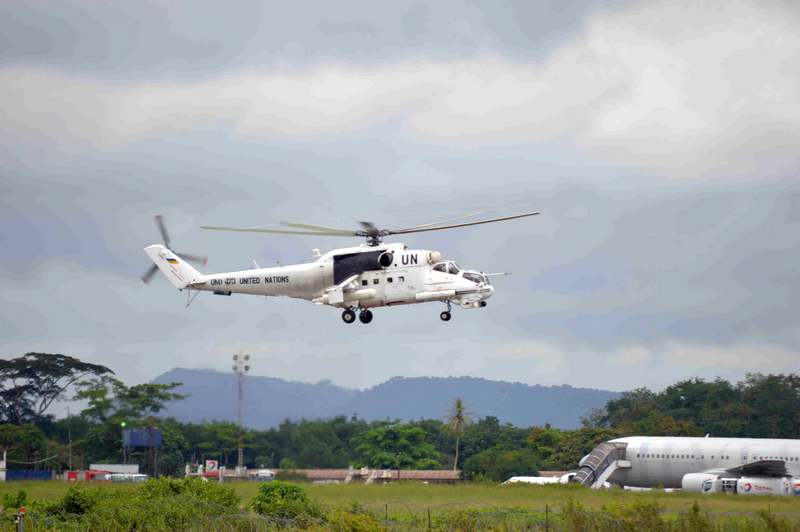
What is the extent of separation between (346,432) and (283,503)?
63.3m

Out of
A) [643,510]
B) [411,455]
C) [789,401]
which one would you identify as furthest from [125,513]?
[789,401]

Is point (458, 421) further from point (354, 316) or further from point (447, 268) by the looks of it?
point (447, 268)

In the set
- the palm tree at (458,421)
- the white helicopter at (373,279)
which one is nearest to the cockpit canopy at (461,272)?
the white helicopter at (373,279)

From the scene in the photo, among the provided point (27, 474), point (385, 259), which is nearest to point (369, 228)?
point (385, 259)

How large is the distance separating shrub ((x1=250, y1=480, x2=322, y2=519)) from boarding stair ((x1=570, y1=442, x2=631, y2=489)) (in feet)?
92.4

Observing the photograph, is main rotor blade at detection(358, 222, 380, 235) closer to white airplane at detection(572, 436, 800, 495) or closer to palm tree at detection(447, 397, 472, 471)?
white airplane at detection(572, 436, 800, 495)

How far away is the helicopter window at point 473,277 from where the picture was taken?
5638 cm

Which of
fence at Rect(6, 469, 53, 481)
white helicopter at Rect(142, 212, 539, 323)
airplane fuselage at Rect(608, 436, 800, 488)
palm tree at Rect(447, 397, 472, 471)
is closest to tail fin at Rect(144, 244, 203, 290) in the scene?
white helicopter at Rect(142, 212, 539, 323)

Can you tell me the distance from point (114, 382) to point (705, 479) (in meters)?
48.8

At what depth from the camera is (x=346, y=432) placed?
10556cm

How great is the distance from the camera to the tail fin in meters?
62.9

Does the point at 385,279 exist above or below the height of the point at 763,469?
above

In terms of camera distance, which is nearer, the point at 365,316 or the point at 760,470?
the point at 365,316

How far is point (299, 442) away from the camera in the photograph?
8394 cm
